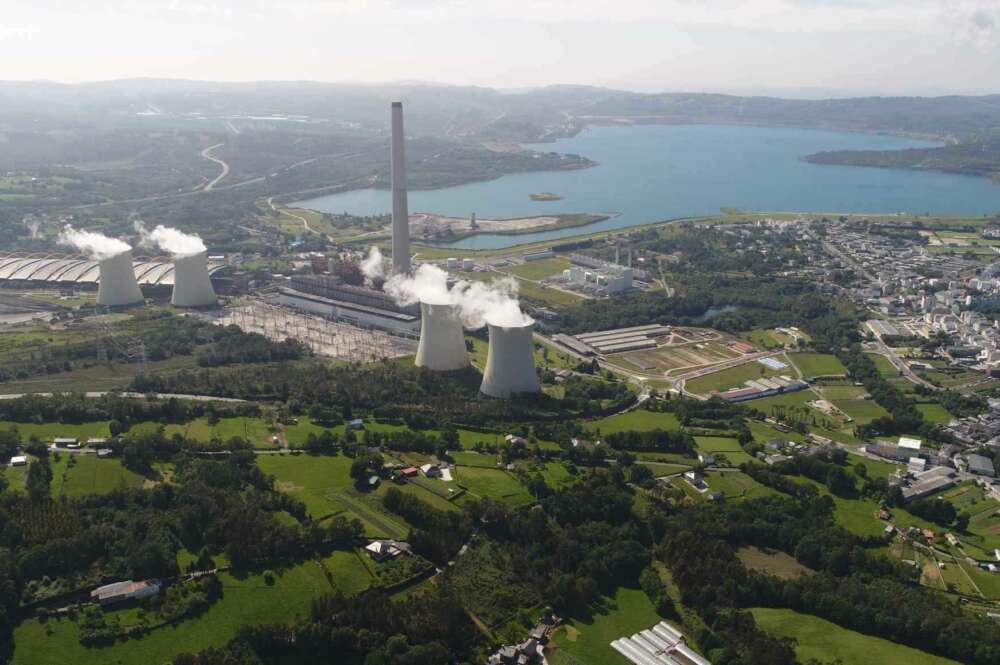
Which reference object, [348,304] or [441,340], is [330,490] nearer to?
[441,340]

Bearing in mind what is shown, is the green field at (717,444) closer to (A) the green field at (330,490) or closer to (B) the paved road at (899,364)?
(A) the green field at (330,490)

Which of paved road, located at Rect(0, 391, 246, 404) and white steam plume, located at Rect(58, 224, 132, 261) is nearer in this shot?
paved road, located at Rect(0, 391, 246, 404)

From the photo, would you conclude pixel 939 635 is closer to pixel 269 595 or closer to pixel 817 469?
pixel 817 469

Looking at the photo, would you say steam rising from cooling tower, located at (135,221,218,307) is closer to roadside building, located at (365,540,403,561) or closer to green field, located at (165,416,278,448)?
green field, located at (165,416,278,448)

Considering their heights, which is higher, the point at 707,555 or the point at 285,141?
the point at 285,141

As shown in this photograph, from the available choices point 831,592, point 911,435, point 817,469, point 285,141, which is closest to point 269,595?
point 831,592

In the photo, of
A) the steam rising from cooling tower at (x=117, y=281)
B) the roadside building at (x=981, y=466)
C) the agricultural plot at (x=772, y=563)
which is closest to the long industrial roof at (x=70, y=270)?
the steam rising from cooling tower at (x=117, y=281)

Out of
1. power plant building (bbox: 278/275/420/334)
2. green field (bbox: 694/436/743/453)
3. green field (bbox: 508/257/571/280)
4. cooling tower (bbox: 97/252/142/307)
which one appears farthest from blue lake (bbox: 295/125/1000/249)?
green field (bbox: 694/436/743/453)
